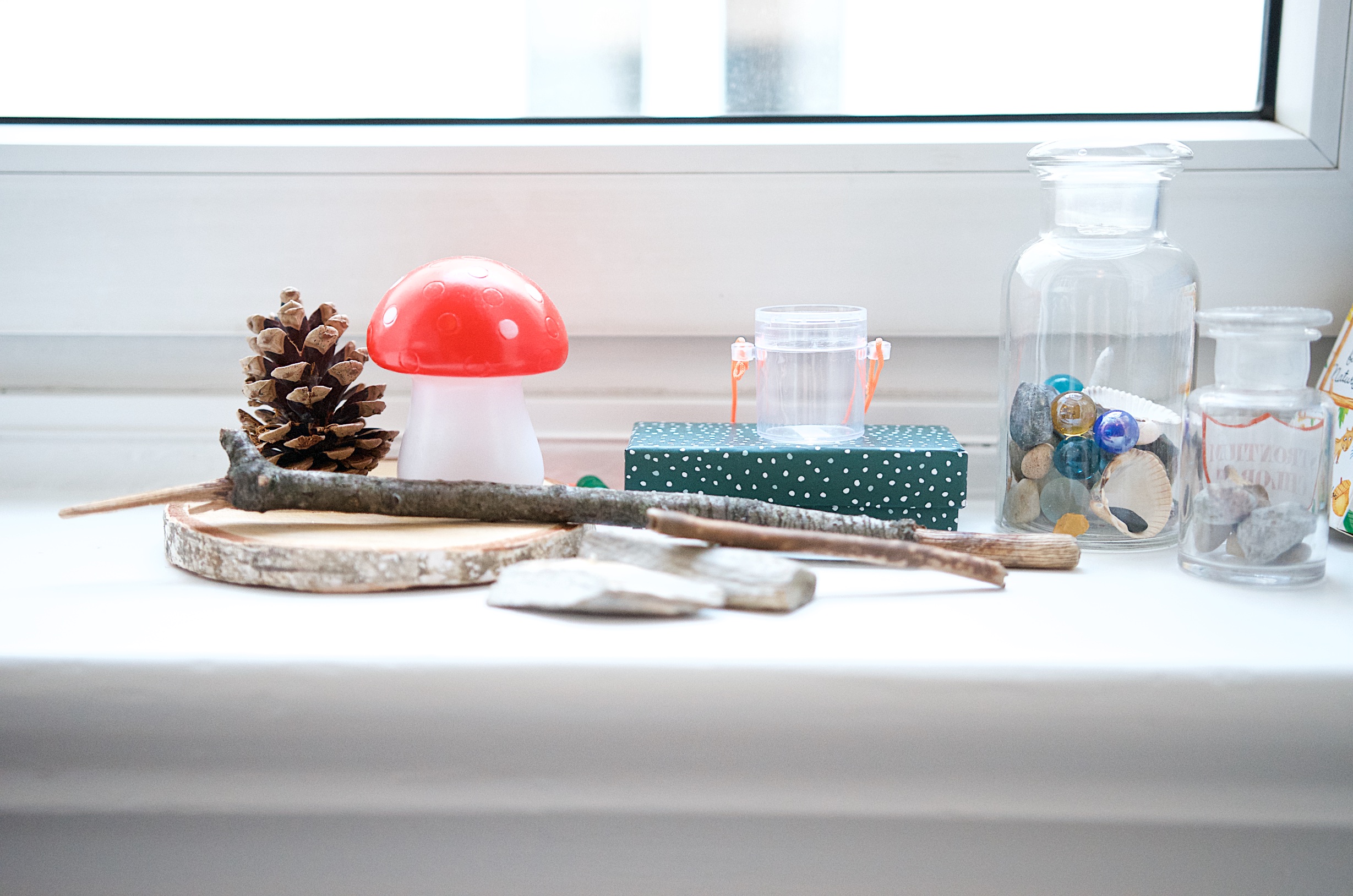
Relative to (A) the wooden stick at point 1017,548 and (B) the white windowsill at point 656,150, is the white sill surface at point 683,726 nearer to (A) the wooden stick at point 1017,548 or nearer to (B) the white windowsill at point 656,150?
(A) the wooden stick at point 1017,548

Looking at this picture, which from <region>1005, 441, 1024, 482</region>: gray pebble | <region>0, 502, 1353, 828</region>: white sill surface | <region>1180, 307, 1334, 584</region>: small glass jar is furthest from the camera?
<region>1005, 441, 1024, 482</region>: gray pebble

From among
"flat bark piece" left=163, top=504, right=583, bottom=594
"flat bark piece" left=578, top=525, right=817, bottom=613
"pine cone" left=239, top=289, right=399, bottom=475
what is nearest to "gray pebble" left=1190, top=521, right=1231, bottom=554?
"flat bark piece" left=578, top=525, right=817, bottom=613

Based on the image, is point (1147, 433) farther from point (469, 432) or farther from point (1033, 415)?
point (469, 432)

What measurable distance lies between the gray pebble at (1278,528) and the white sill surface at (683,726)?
0.28 feet

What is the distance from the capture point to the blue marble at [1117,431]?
57 cm

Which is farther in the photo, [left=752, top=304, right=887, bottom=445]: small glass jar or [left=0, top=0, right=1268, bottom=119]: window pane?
[left=0, top=0, right=1268, bottom=119]: window pane

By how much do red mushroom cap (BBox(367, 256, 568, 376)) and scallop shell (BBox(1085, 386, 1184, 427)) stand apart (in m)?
0.33

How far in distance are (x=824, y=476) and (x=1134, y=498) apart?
0.18 metres

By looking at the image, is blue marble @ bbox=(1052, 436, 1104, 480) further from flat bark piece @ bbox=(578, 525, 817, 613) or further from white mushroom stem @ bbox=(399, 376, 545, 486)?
white mushroom stem @ bbox=(399, 376, 545, 486)

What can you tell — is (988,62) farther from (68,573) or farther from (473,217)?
(68,573)

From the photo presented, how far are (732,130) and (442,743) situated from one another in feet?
1.64

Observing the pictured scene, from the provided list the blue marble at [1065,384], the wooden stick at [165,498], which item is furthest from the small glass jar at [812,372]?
the wooden stick at [165,498]

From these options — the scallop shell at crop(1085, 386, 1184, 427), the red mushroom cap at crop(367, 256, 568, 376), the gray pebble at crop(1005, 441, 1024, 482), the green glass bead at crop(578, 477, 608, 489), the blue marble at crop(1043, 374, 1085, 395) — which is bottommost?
the green glass bead at crop(578, 477, 608, 489)

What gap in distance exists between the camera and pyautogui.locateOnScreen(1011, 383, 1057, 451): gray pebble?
1.96ft
